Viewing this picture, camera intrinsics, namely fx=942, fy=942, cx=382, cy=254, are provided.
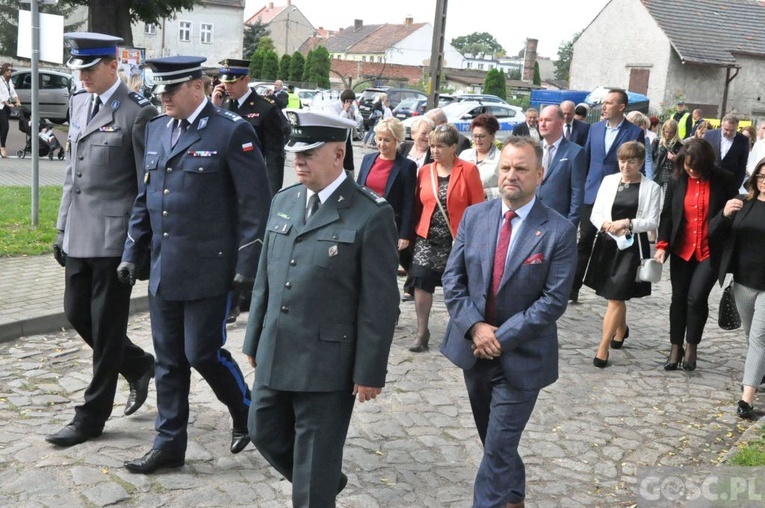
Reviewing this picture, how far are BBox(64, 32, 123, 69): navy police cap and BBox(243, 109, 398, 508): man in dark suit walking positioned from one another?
181 centimetres

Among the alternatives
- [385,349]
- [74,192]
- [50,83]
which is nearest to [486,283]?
[385,349]

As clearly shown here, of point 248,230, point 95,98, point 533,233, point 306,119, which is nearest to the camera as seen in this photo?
point 306,119

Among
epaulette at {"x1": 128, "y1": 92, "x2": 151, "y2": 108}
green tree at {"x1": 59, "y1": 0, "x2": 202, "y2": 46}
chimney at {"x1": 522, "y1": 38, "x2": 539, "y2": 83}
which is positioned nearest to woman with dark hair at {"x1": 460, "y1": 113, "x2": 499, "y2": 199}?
epaulette at {"x1": 128, "y1": 92, "x2": 151, "y2": 108}

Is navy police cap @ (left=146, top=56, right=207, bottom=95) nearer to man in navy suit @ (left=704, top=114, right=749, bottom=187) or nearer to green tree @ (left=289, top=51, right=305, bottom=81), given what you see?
man in navy suit @ (left=704, top=114, right=749, bottom=187)

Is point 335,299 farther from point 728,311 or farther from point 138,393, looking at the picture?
point 728,311

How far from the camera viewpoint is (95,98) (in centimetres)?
547

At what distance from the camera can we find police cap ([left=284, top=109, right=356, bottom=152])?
154 inches

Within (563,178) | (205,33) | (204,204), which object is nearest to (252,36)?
(205,33)

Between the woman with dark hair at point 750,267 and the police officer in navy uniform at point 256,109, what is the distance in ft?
13.0

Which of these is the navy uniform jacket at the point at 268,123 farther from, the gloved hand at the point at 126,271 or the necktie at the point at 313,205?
the necktie at the point at 313,205

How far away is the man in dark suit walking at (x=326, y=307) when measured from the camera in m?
3.94

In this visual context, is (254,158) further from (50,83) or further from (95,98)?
(50,83)

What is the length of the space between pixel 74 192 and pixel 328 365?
7.68 ft

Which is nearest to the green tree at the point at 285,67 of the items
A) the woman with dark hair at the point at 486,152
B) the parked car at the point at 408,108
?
the parked car at the point at 408,108
